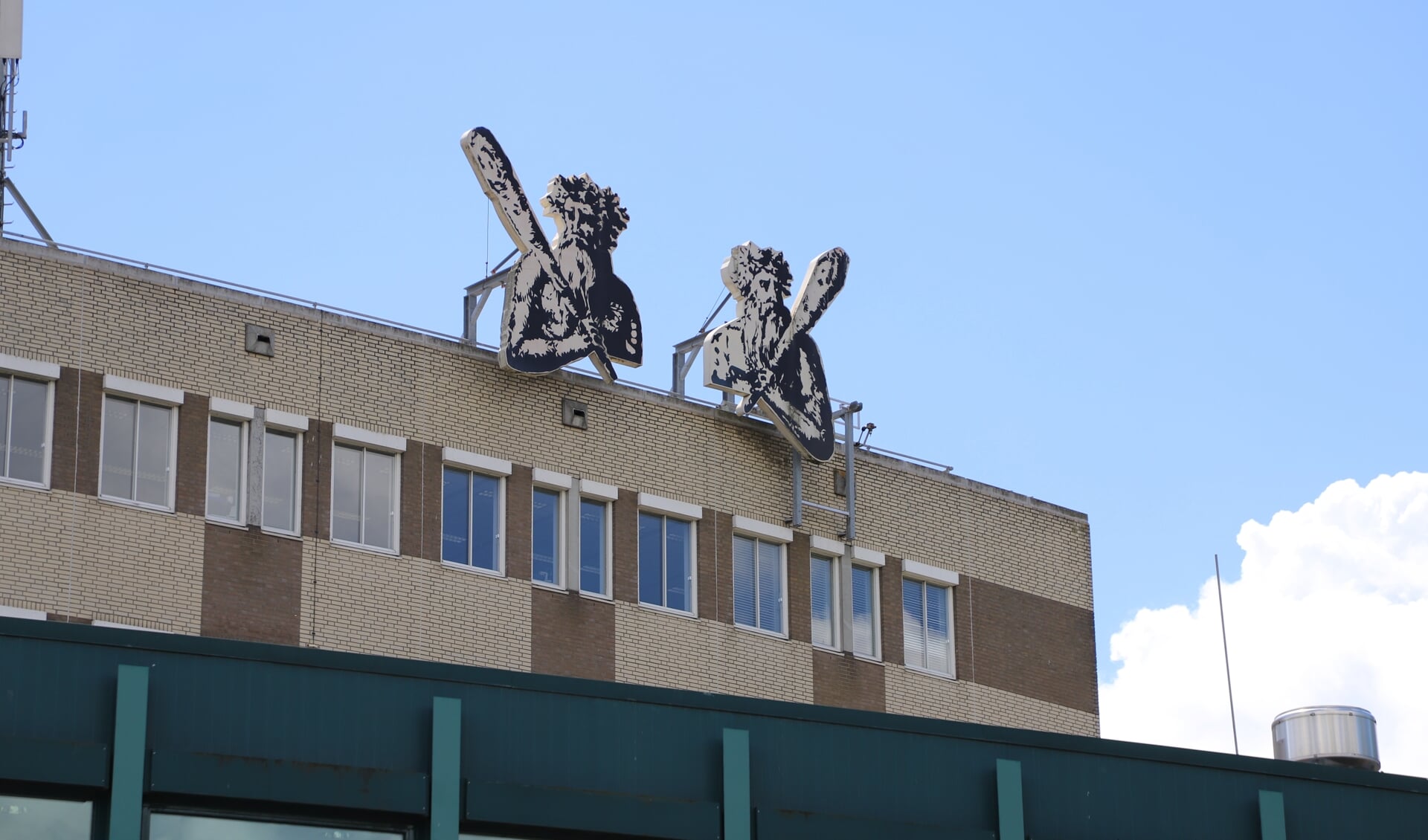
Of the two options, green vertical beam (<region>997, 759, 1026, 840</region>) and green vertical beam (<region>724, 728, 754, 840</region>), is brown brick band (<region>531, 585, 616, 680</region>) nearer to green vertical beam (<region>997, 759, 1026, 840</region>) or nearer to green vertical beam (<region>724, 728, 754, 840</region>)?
green vertical beam (<region>997, 759, 1026, 840</region>)

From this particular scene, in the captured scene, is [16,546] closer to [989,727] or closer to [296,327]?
[296,327]

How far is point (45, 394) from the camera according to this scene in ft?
108

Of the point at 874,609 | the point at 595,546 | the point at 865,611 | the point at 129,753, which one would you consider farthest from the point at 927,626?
the point at 129,753

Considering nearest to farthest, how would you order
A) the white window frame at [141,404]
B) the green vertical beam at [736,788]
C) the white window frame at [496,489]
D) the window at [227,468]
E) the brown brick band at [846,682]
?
the green vertical beam at [736,788] → the white window frame at [141,404] → the window at [227,468] → the white window frame at [496,489] → the brown brick band at [846,682]

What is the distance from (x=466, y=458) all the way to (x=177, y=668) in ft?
54.2

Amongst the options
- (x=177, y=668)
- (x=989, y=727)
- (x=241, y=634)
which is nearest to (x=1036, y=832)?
(x=989, y=727)

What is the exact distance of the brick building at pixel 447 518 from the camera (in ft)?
108

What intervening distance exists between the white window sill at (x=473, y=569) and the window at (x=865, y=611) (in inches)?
312

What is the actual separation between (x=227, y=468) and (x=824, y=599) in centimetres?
1224

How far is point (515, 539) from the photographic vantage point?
36906 millimetres

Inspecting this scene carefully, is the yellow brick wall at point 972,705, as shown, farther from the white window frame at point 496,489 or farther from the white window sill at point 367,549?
the white window sill at point 367,549

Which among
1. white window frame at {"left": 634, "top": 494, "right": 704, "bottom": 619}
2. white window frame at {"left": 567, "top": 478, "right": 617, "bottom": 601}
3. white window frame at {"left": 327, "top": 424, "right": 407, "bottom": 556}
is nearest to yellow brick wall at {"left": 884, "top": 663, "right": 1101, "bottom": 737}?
white window frame at {"left": 634, "top": 494, "right": 704, "bottom": 619}

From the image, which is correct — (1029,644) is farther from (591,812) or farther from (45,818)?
(45,818)

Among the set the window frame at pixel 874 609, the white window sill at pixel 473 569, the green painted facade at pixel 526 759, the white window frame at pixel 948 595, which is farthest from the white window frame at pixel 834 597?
the green painted facade at pixel 526 759
